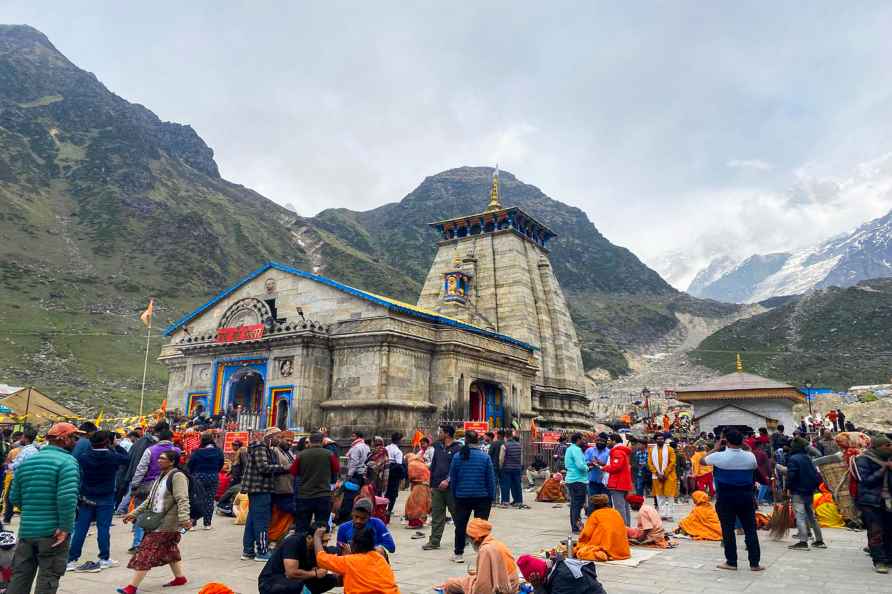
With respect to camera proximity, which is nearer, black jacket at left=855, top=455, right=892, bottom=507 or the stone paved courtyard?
the stone paved courtyard

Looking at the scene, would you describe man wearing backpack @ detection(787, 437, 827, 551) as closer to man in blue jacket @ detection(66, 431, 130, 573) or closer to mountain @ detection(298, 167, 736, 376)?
man in blue jacket @ detection(66, 431, 130, 573)

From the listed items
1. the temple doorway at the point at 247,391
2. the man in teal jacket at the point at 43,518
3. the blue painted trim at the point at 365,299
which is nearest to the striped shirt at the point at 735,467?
the man in teal jacket at the point at 43,518

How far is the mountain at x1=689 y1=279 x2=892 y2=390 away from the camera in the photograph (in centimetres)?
6819

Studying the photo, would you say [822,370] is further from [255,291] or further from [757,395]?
[255,291]

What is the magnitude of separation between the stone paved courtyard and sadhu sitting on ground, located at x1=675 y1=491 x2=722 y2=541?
38cm

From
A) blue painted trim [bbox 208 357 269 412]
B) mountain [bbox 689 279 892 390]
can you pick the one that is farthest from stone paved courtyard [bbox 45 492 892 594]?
mountain [bbox 689 279 892 390]

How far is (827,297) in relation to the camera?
91.6 metres

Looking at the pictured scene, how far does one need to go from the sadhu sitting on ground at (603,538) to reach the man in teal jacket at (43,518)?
6.54m

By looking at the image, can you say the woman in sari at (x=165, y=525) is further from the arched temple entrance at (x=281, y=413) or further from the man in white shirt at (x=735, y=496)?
the arched temple entrance at (x=281, y=413)

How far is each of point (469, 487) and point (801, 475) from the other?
206 inches

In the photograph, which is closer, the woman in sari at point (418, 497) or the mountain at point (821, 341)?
the woman in sari at point (418, 497)

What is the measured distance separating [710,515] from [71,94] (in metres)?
139

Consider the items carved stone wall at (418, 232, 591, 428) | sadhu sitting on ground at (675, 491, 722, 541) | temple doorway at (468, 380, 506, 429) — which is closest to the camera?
sadhu sitting on ground at (675, 491, 722, 541)

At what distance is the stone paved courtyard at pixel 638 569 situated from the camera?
726cm
